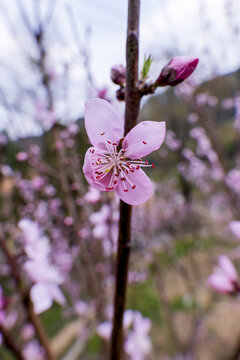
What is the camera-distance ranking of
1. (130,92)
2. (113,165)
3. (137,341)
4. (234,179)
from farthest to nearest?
(234,179), (137,341), (113,165), (130,92)

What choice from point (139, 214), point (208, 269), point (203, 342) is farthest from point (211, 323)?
point (139, 214)

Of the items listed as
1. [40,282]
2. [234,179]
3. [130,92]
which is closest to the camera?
[130,92]

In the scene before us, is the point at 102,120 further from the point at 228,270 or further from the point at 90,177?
the point at 228,270

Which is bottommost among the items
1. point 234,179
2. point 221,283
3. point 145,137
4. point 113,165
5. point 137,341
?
point 137,341

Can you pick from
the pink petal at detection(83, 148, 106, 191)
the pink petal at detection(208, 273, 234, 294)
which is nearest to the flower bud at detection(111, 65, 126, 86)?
the pink petal at detection(83, 148, 106, 191)

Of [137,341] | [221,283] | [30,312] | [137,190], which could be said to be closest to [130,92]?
[137,190]

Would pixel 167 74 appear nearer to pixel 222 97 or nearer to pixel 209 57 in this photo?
pixel 209 57

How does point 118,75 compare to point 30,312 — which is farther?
point 30,312
